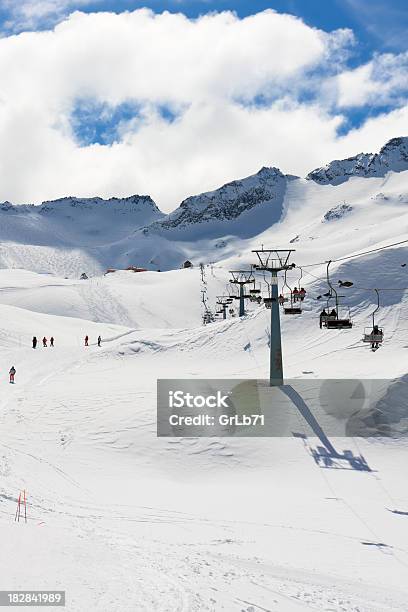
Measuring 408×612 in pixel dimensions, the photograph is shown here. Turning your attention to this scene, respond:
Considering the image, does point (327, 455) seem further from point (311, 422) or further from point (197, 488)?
point (197, 488)

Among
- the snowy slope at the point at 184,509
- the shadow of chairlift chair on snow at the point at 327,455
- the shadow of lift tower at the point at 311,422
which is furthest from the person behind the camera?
the shadow of lift tower at the point at 311,422

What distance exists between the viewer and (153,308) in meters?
88.4

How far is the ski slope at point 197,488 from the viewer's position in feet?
26.6

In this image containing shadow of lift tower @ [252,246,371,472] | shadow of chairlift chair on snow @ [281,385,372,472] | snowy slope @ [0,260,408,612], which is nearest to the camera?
snowy slope @ [0,260,408,612]

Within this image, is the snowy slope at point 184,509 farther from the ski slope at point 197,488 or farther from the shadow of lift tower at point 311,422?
the shadow of lift tower at point 311,422

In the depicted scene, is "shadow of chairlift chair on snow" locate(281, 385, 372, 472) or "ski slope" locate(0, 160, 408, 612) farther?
"shadow of chairlift chair on snow" locate(281, 385, 372, 472)

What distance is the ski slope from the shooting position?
811 cm

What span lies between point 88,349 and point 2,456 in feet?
82.3

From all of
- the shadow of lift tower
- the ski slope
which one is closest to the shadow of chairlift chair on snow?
the shadow of lift tower

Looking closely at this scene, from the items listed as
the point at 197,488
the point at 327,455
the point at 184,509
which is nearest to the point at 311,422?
the point at 327,455

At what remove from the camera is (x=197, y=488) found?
16.7m

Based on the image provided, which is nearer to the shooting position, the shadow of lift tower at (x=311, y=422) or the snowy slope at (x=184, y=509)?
the snowy slope at (x=184, y=509)

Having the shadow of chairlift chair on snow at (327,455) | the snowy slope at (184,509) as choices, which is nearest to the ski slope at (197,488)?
the snowy slope at (184,509)

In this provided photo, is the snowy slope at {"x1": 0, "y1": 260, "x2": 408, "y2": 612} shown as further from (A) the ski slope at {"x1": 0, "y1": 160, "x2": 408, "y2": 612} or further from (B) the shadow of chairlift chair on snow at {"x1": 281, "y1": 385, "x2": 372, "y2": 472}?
(B) the shadow of chairlift chair on snow at {"x1": 281, "y1": 385, "x2": 372, "y2": 472}
